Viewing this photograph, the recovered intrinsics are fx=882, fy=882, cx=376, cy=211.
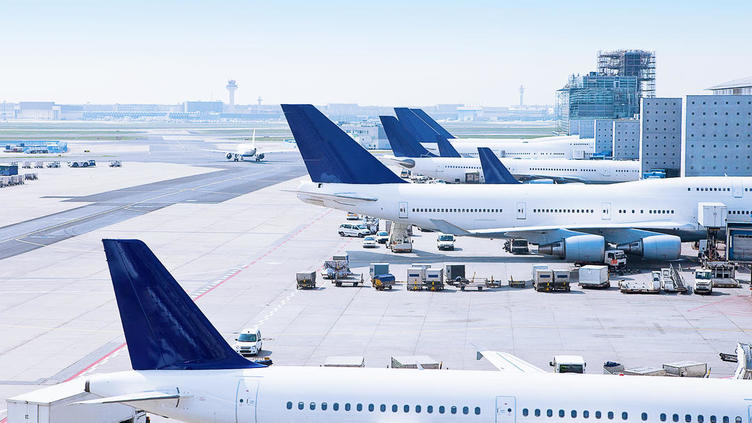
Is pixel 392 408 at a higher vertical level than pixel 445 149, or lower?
lower

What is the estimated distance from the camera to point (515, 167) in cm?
11512

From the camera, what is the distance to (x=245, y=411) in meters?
22.4

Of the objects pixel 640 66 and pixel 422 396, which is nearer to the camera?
pixel 422 396

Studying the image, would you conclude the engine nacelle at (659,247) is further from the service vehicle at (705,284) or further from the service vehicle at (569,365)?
the service vehicle at (569,365)

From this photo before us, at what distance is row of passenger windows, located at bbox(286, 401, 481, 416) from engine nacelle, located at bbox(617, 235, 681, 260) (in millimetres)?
38550

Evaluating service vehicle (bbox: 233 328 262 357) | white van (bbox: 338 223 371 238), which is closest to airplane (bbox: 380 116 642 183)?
white van (bbox: 338 223 371 238)

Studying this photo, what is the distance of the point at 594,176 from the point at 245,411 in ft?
311

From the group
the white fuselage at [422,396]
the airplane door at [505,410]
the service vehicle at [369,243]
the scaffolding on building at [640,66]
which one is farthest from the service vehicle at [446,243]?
the scaffolding on building at [640,66]

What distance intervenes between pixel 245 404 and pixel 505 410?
21.5 feet

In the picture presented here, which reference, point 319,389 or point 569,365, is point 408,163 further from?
point 319,389

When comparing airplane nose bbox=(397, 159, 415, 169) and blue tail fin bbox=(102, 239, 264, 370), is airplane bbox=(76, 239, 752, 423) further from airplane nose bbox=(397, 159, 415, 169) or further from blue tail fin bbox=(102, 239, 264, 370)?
airplane nose bbox=(397, 159, 415, 169)

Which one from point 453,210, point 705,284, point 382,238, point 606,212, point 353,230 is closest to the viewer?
point 705,284

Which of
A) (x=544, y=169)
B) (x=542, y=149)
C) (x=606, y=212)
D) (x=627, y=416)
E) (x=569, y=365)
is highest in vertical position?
(x=542, y=149)

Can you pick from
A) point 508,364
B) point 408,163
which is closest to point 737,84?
point 408,163
